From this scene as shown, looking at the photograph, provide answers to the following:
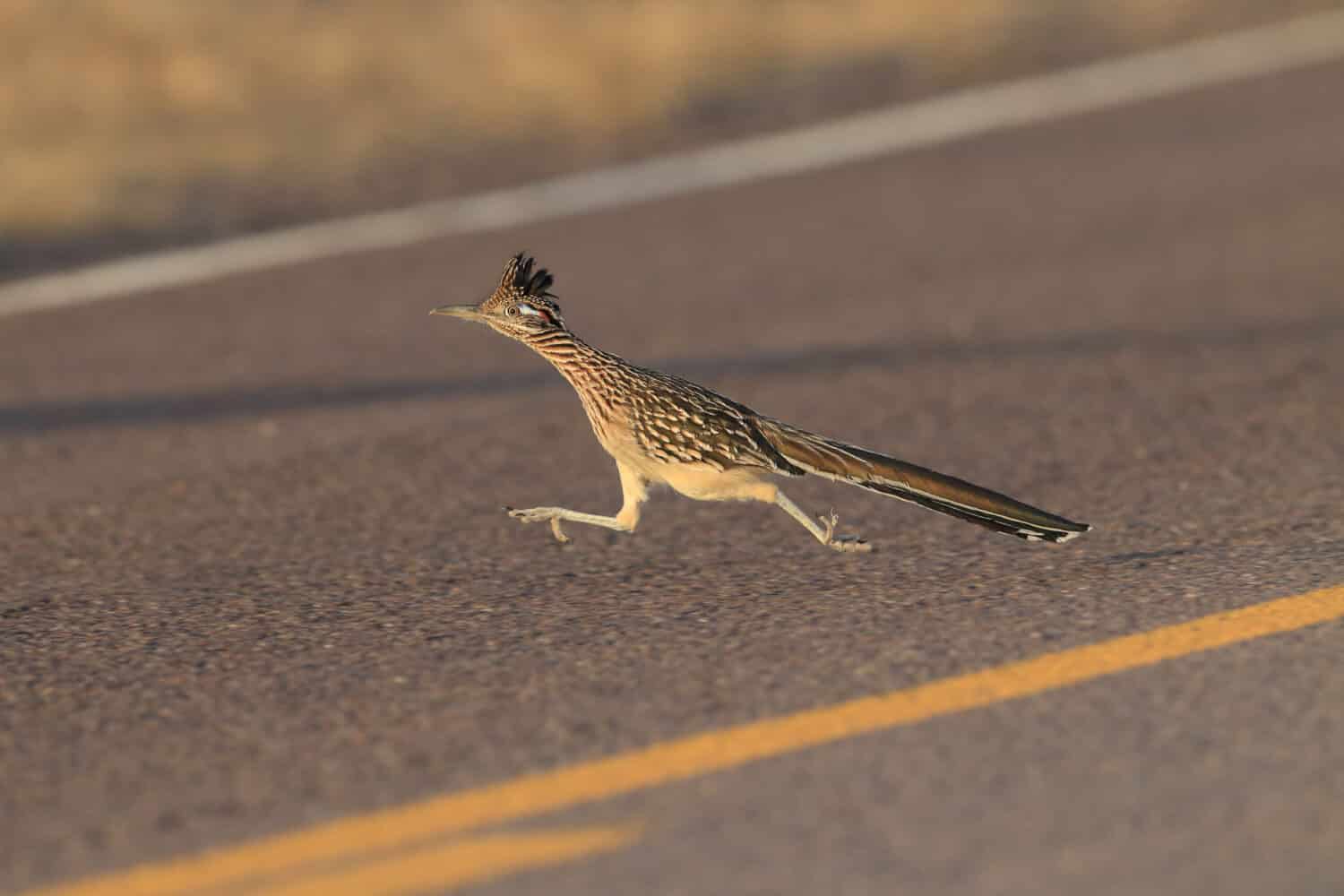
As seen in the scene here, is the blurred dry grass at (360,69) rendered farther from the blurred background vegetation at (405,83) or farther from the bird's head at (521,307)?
the bird's head at (521,307)

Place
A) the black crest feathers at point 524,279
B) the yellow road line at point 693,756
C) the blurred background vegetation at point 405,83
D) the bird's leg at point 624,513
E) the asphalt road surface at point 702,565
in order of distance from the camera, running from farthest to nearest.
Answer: the blurred background vegetation at point 405,83 < the bird's leg at point 624,513 < the black crest feathers at point 524,279 < the asphalt road surface at point 702,565 < the yellow road line at point 693,756

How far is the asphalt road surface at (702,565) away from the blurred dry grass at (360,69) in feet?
7.78

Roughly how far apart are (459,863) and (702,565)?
2317mm

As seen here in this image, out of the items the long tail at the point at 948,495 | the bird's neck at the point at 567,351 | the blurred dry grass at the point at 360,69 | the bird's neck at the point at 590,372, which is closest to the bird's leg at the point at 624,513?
the bird's neck at the point at 590,372

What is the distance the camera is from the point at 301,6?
17516 millimetres

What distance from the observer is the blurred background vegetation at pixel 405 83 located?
1293cm

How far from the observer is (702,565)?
6.30m

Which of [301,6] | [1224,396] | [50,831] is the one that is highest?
[301,6]

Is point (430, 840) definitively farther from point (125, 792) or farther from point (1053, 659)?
point (1053, 659)

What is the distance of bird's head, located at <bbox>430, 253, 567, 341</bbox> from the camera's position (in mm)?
5699

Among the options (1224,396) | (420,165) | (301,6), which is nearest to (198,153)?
(420,165)

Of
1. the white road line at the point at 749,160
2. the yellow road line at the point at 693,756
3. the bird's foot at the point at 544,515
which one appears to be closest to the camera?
the yellow road line at the point at 693,756

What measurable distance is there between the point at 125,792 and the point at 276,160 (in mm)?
9487

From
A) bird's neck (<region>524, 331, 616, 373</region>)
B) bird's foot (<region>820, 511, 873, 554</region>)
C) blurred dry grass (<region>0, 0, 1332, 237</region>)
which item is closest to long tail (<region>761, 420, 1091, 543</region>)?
bird's foot (<region>820, 511, 873, 554</region>)
